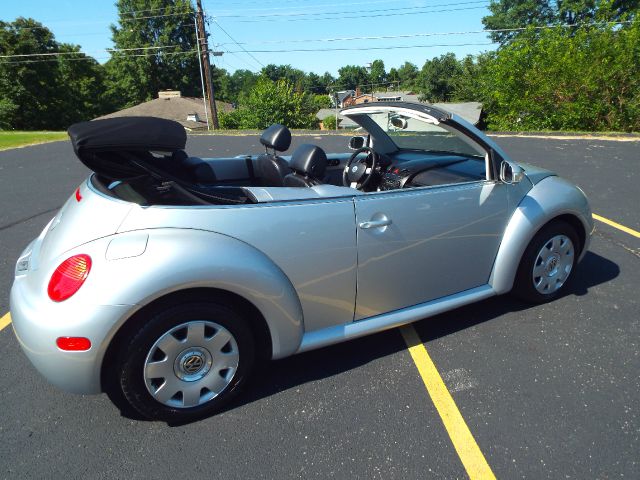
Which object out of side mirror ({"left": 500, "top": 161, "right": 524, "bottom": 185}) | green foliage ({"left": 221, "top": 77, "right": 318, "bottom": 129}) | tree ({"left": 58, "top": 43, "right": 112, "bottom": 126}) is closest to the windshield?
side mirror ({"left": 500, "top": 161, "right": 524, "bottom": 185})

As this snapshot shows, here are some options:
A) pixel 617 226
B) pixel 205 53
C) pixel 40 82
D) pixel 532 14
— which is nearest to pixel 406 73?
pixel 532 14

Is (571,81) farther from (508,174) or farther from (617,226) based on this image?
(508,174)

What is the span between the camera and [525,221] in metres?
2.95

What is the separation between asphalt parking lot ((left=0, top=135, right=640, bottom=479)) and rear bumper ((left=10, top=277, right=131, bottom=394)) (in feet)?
1.33

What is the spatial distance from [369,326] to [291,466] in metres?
0.91

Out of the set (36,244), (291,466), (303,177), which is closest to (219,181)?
(303,177)

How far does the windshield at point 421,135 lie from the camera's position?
292cm

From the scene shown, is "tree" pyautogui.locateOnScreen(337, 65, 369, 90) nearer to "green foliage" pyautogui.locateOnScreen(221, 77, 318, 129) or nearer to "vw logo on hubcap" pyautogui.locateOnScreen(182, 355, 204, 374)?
"green foliage" pyautogui.locateOnScreen(221, 77, 318, 129)

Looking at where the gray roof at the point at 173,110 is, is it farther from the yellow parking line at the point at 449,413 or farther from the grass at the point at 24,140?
the yellow parking line at the point at 449,413

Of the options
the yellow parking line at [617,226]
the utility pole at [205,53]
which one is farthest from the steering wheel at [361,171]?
the utility pole at [205,53]

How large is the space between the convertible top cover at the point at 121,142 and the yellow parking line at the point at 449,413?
1.97m

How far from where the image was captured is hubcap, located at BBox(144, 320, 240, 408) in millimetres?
2002

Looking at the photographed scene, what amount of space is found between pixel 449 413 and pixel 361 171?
1.80m

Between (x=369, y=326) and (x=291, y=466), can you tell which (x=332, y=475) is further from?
(x=369, y=326)
